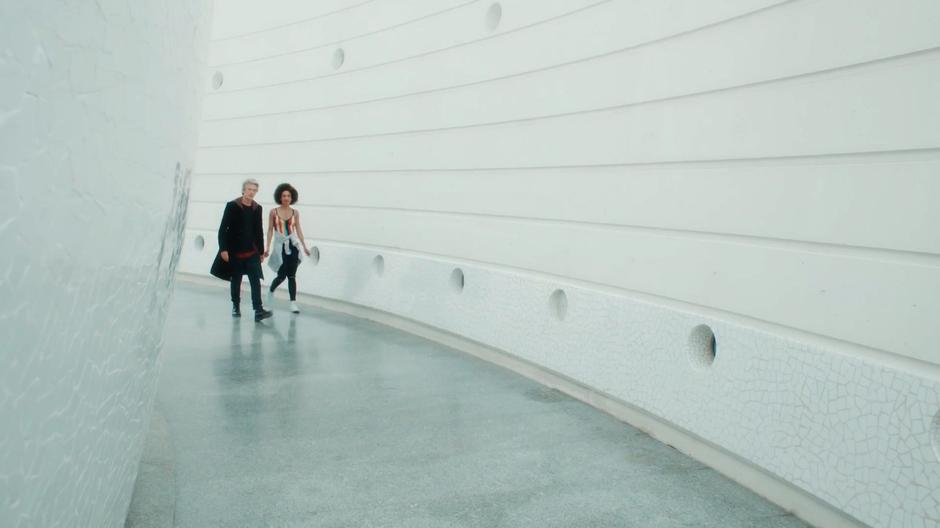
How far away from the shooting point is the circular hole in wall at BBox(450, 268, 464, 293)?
25.4 feet

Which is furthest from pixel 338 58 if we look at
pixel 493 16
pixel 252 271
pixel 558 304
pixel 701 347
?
pixel 701 347

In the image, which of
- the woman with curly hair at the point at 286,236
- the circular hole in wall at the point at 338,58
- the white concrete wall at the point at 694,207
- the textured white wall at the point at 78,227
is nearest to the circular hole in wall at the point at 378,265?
the white concrete wall at the point at 694,207

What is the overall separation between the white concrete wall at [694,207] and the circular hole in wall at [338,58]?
47 centimetres

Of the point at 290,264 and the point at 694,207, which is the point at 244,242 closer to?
the point at 290,264

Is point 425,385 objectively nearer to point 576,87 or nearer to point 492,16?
point 576,87

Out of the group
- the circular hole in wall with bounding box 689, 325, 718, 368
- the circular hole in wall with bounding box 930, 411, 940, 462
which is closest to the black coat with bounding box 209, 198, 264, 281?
the circular hole in wall with bounding box 689, 325, 718, 368

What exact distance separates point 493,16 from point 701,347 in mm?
3891

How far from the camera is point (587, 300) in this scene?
5.68 meters

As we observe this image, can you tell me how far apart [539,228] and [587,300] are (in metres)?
0.98

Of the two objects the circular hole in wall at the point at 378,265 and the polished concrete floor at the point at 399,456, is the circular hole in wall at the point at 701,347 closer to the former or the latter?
the polished concrete floor at the point at 399,456

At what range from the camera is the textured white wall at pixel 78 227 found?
48.4 inches

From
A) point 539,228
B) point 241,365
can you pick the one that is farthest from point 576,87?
point 241,365

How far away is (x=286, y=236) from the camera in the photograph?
9742 mm

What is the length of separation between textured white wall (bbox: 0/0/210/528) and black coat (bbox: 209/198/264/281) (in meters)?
6.41
